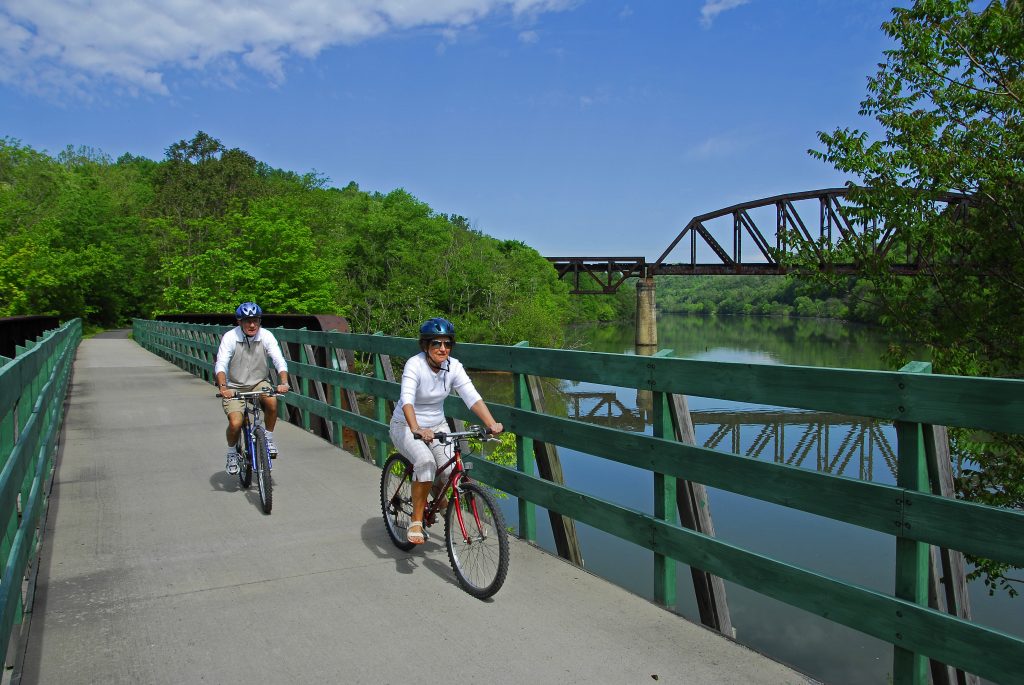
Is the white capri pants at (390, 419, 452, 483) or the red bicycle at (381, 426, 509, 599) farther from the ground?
the white capri pants at (390, 419, 452, 483)

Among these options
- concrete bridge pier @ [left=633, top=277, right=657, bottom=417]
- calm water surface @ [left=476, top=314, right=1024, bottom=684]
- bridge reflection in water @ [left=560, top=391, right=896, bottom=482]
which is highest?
concrete bridge pier @ [left=633, top=277, right=657, bottom=417]

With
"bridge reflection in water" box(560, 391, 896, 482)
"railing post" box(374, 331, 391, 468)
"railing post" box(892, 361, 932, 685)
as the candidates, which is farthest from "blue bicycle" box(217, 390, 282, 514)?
"bridge reflection in water" box(560, 391, 896, 482)

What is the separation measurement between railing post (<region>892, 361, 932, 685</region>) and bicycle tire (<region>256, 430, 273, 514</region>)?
4869 mm

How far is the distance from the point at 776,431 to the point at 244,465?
40027 mm

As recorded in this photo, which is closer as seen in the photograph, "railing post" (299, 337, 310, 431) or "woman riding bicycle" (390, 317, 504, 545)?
"woman riding bicycle" (390, 317, 504, 545)

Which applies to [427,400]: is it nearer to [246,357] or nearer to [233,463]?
[246,357]

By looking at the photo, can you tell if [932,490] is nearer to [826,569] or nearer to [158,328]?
→ [826,569]

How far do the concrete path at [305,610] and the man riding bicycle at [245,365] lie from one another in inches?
25.5

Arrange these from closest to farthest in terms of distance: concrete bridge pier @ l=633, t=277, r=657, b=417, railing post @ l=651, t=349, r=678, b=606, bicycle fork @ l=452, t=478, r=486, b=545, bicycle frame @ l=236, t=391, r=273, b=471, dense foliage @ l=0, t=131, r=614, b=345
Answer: railing post @ l=651, t=349, r=678, b=606 < bicycle fork @ l=452, t=478, r=486, b=545 < bicycle frame @ l=236, t=391, r=273, b=471 < dense foliage @ l=0, t=131, r=614, b=345 < concrete bridge pier @ l=633, t=277, r=657, b=417

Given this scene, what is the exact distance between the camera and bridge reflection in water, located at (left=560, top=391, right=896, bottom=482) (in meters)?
34.0

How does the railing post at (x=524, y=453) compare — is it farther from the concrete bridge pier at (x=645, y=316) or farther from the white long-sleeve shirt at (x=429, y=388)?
the concrete bridge pier at (x=645, y=316)

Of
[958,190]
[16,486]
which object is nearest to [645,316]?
[958,190]

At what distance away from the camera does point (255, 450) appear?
7.16 metres

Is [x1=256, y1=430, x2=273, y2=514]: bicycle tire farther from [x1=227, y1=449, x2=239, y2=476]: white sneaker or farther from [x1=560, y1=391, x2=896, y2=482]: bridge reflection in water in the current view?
[x1=560, y1=391, x2=896, y2=482]: bridge reflection in water
